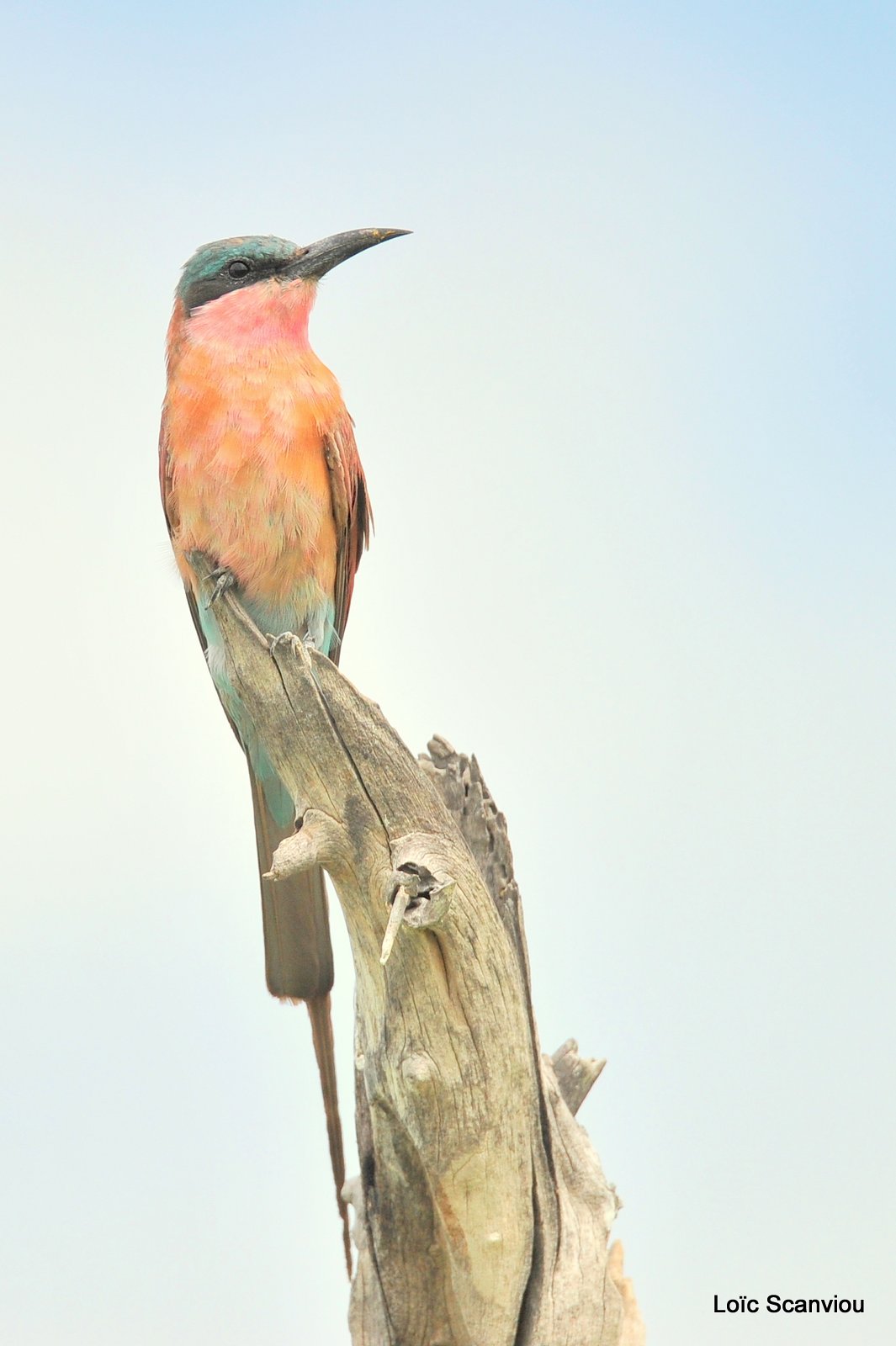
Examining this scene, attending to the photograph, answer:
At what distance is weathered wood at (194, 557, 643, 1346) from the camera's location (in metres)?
2.78

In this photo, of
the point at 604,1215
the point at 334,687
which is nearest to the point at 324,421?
the point at 334,687

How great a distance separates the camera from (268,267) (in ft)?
11.6

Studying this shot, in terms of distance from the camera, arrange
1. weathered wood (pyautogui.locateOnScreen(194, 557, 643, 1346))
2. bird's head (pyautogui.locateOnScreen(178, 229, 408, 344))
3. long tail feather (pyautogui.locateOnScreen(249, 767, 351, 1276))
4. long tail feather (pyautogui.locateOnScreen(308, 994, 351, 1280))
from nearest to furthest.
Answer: weathered wood (pyautogui.locateOnScreen(194, 557, 643, 1346))
long tail feather (pyautogui.locateOnScreen(308, 994, 351, 1280))
long tail feather (pyautogui.locateOnScreen(249, 767, 351, 1276))
bird's head (pyautogui.locateOnScreen(178, 229, 408, 344))

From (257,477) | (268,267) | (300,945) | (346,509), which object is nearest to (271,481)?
(257,477)

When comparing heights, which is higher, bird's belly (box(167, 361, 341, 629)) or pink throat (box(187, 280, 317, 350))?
pink throat (box(187, 280, 317, 350))

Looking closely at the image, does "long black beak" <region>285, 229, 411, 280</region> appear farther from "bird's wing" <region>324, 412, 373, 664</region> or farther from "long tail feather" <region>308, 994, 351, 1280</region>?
"long tail feather" <region>308, 994, 351, 1280</region>

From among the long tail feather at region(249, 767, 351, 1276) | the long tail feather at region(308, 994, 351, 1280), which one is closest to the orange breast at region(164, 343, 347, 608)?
the long tail feather at region(249, 767, 351, 1276)

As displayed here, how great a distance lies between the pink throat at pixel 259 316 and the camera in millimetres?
3418

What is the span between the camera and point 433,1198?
9.36 feet

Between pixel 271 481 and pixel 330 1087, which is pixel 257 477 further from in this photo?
pixel 330 1087

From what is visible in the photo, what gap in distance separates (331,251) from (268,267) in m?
0.18

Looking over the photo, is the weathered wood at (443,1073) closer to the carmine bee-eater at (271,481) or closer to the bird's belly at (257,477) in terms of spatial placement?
the carmine bee-eater at (271,481)

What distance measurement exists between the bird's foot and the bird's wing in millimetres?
324

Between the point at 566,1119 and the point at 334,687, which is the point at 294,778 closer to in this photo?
the point at 334,687
